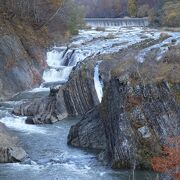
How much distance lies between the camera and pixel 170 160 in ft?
87.2

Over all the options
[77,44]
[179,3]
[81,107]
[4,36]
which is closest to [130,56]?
[81,107]

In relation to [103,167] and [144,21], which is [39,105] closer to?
[103,167]

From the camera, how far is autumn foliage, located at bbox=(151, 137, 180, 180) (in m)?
25.5

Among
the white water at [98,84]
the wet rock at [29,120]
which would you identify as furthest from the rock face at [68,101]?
the wet rock at [29,120]

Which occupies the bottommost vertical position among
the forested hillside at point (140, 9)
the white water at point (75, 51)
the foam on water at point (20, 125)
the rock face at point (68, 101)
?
the foam on water at point (20, 125)

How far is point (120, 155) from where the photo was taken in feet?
102

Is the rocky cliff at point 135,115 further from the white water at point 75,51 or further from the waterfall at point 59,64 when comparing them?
the white water at point 75,51

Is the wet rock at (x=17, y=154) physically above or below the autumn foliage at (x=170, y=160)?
below

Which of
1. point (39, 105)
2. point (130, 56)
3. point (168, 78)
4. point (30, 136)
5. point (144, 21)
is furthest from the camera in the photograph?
point (144, 21)

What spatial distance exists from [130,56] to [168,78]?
8.74 m

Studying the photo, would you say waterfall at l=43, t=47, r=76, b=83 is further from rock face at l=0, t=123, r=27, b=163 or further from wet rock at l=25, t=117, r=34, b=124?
rock face at l=0, t=123, r=27, b=163

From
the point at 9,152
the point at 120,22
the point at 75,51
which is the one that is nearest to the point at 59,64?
the point at 75,51

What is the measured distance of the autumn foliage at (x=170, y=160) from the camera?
83.8ft

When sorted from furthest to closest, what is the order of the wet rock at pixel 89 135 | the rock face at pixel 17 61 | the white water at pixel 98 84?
the rock face at pixel 17 61 < the white water at pixel 98 84 < the wet rock at pixel 89 135
